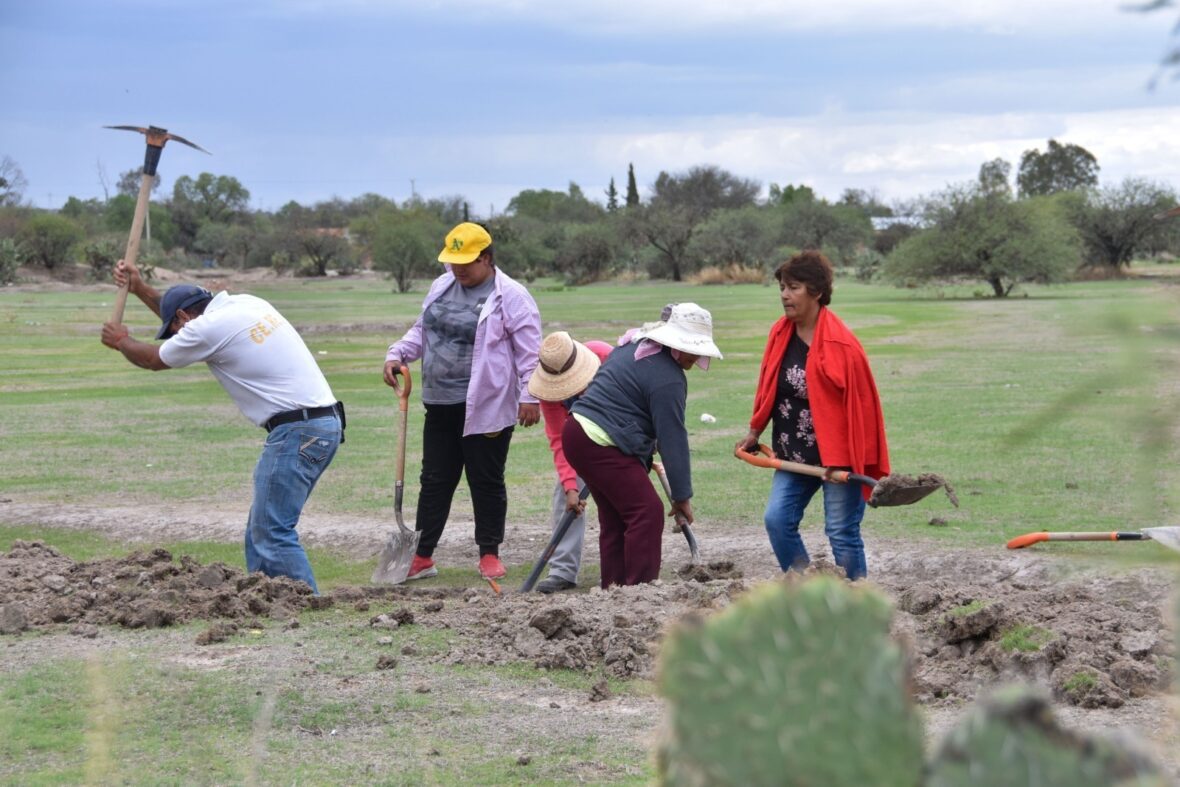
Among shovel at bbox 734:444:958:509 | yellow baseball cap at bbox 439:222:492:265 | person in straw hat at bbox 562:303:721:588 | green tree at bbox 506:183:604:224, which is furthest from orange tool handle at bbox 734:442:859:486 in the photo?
green tree at bbox 506:183:604:224

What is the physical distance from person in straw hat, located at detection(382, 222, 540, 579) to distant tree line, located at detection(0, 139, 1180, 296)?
27.8 meters

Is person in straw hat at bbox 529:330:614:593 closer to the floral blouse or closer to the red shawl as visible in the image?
the floral blouse

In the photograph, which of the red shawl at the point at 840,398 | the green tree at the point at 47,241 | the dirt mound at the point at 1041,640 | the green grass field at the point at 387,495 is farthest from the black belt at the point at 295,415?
the green tree at the point at 47,241

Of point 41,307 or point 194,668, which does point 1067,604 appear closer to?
point 194,668

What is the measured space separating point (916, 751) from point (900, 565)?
313 inches

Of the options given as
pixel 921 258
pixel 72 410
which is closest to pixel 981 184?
pixel 921 258

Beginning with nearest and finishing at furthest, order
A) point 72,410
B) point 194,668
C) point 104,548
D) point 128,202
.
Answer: point 194,668 → point 104,548 → point 72,410 → point 128,202

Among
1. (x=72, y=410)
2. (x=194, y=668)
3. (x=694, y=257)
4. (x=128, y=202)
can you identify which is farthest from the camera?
(x=128, y=202)

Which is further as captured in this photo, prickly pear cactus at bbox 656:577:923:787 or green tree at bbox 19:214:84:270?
green tree at bbox 19:214:84:270

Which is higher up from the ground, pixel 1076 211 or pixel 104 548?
pixel 1076 211

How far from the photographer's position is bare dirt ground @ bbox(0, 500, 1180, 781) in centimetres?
587

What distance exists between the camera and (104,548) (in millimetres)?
10531

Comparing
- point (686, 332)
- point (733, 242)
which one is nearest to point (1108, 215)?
point (733, 242)

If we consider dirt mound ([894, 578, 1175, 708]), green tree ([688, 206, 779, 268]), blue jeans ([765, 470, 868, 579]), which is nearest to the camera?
dirt mound ([894, 578, 1175, 708])
